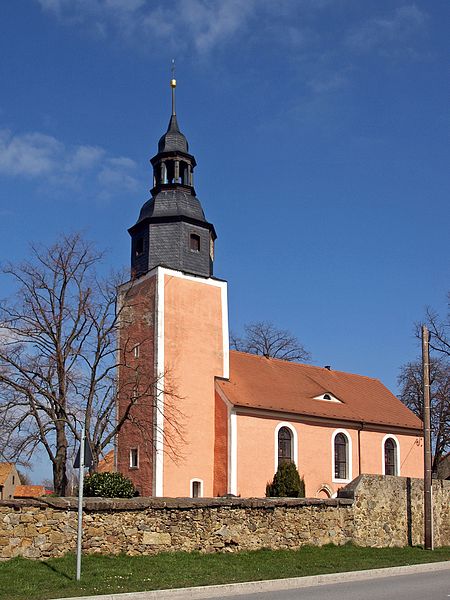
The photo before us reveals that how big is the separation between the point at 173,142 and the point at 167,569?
71.8ft

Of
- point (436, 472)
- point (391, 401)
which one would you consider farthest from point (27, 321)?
point (436, 472)

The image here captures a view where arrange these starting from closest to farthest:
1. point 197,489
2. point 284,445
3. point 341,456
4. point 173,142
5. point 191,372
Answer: point 197,489, point 191,372, point 284,445, point 173,142, point 341,456

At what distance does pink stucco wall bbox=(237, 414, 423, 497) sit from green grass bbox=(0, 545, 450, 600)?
10648mm

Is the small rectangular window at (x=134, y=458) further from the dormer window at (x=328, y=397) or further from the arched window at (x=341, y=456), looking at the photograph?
the arched window at (x=341, y=456)

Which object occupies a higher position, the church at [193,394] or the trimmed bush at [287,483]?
the church at [193,394]

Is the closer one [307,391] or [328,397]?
[307,391]

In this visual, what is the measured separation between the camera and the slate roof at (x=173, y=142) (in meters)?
32.3

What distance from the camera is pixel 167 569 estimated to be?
1435cm

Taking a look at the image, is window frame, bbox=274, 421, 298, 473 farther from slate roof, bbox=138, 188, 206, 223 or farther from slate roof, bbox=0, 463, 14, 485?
slate roof, bbox=0, 463, 14, 485

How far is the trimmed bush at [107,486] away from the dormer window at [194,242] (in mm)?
11309

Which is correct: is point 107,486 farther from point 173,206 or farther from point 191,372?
point 173,206

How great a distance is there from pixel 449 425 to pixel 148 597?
34.1 meters

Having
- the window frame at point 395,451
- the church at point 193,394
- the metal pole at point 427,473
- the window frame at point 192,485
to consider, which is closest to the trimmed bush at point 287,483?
the church at point 193,394

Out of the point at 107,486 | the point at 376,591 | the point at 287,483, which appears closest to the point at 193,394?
the point at 287,483
